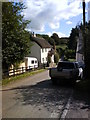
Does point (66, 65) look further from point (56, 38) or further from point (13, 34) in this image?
point (56, 38)

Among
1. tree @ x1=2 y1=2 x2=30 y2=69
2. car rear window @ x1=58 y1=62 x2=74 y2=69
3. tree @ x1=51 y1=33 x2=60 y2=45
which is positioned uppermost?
tree @ x1=51 y1=33 x2=60 y2=45

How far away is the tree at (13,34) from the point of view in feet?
56.6

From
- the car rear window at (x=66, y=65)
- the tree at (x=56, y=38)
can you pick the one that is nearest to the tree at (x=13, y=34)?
the car rear window at (x=66, y=65)

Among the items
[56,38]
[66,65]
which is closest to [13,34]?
[66,65]

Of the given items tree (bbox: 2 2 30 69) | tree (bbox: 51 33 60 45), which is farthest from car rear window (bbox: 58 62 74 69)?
tree (bbox: 51 33 60 45)

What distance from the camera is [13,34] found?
58.7 ft

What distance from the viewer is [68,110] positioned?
7.41m

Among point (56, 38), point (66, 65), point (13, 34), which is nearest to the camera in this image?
point (66, 65)

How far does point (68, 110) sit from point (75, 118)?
1.08 meters

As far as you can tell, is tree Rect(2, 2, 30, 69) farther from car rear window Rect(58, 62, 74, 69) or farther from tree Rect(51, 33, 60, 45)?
tree Rect(51, 33, 60, 45)

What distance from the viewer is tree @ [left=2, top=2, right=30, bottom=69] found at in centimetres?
1725

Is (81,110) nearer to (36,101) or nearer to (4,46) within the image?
(36,101)

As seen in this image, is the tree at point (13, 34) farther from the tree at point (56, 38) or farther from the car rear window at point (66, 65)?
the tree at point (56, 38)

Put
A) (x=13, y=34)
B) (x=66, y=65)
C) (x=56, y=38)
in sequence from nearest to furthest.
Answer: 1. (x=66, y=65)
2. (x=13, y=34)
3. (x=56, y=38)
